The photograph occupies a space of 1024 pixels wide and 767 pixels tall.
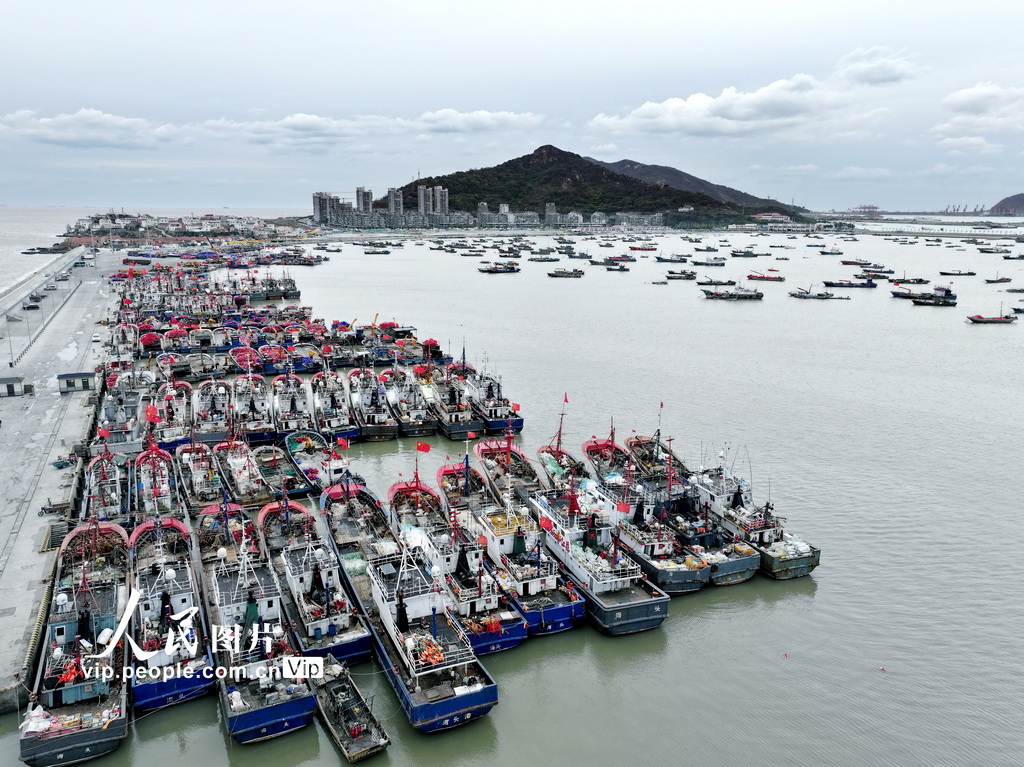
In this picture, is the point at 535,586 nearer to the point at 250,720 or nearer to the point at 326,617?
the point at 326,617

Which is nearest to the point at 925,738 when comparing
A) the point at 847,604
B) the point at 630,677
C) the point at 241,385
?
the point at 847,604

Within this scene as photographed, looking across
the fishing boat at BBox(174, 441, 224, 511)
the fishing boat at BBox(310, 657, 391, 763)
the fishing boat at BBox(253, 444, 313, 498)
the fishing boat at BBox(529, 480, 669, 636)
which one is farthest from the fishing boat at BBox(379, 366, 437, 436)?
the fishing boat at BBox(310, 657, 391, 763)

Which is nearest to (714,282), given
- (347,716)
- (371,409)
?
(371,409)

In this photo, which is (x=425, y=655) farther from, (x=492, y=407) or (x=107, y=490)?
(x=492, y=407)

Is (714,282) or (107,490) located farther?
(714,282)

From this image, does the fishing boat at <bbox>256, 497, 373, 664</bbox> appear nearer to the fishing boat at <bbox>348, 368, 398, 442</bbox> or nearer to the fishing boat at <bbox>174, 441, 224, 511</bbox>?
the fishing boat at <bbox>174, 441, 224, 511</bbox>
